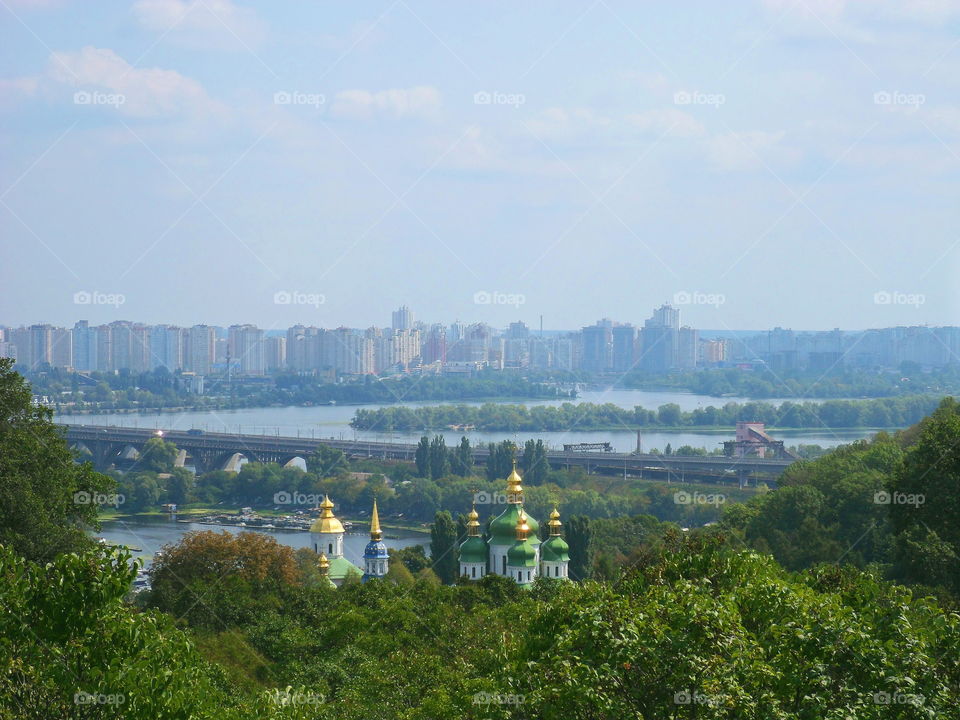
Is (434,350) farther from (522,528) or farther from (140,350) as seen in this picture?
(522,528)

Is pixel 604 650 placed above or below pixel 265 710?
above

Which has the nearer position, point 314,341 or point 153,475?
point 153,475

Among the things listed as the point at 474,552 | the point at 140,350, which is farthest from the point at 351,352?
the point at 474,552

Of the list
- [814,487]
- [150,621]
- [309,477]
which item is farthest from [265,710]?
[309,477]

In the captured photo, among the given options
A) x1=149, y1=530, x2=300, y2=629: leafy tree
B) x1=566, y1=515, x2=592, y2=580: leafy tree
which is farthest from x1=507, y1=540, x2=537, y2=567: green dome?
x1=149, y1=530, x2=300, y2=629: leafy tree

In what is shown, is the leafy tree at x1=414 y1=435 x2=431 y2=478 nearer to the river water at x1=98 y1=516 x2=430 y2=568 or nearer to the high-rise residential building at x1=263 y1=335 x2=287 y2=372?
the river water at x1=98 y1=516 x2=430 y2=568

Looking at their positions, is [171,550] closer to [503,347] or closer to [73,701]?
[73,701]
